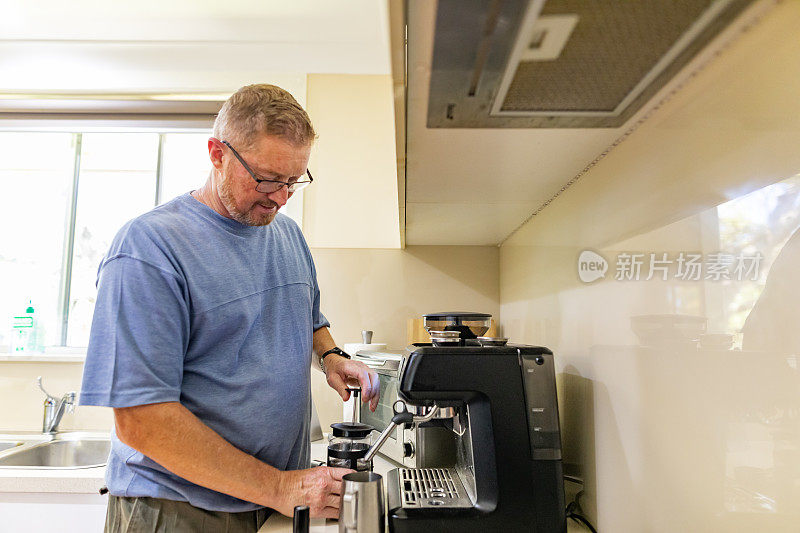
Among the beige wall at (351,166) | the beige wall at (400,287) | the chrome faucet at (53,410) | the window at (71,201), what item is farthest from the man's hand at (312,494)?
the window at (71,201)

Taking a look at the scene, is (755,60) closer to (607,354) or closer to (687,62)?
(687,62)

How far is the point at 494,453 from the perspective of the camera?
2.90 feet

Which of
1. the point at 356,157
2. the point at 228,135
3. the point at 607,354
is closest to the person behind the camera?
the point at 607,354

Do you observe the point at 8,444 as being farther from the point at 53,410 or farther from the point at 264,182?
the point at 264,182

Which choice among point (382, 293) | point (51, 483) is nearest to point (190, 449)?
point (51, 483)

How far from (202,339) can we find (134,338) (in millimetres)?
135

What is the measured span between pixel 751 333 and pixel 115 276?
92 cm

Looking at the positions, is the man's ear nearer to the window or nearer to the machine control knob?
the machine control knob

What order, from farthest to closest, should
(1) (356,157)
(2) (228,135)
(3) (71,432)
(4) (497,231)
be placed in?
(1) (356,157) → (3) (71,432) → (4) (497,231) → (2) (228,135)

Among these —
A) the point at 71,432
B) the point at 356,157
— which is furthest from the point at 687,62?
the point at 71,432

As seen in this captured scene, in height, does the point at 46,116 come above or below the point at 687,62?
above

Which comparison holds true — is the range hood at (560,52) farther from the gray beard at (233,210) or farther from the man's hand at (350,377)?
the man's hand at (350,377)

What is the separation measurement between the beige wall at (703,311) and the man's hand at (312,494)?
473mm

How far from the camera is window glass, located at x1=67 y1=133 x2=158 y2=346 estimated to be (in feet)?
8.10
